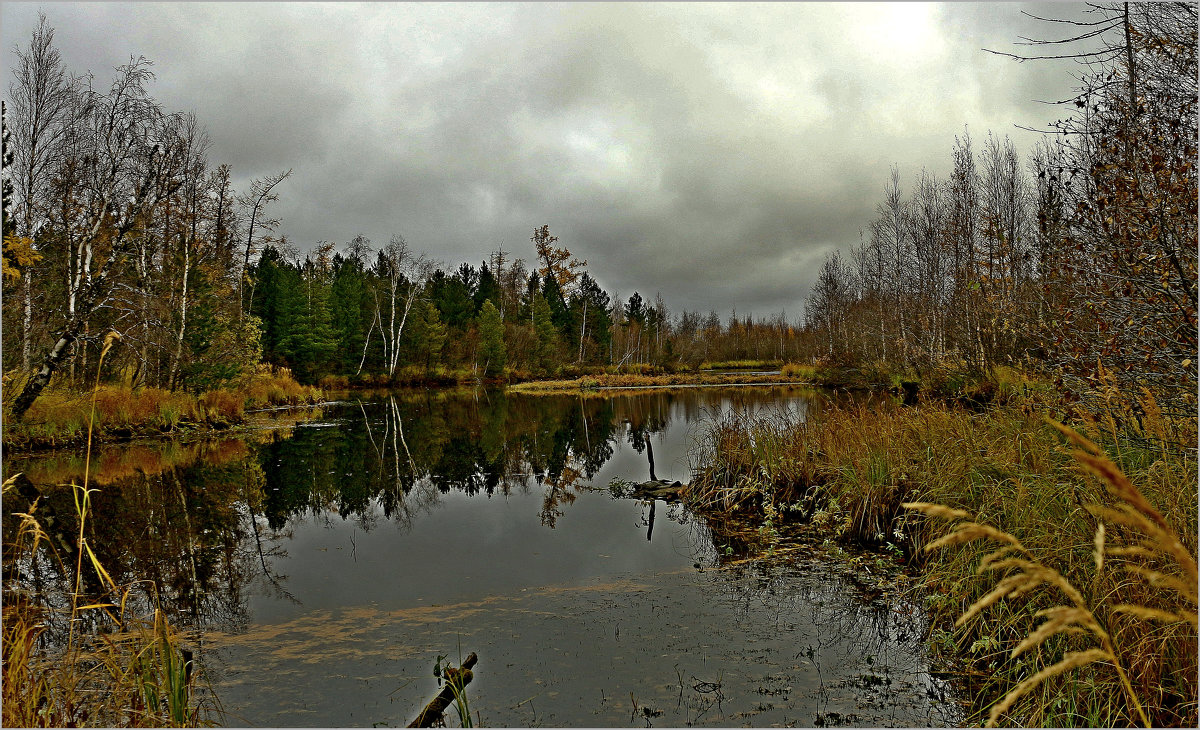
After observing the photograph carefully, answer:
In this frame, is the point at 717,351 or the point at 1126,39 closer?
the point at 1126,39

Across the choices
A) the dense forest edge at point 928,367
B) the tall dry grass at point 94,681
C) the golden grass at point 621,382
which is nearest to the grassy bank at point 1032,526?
the dense forest edge at point 928,367

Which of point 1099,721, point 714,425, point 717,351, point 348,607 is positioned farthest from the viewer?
point 717,351

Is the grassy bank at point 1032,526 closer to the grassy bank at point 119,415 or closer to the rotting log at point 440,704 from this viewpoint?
the rotting log at point 440,704

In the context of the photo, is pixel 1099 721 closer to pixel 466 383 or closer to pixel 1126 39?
pixel 1126 39

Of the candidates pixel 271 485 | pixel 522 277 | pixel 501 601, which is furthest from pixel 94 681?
pixel 522 277

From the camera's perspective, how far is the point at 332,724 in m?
4.06

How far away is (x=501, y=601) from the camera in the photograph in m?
6.31

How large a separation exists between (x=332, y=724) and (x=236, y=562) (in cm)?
423

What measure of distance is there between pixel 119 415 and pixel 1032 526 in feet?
62.6

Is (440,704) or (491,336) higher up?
(491,336)

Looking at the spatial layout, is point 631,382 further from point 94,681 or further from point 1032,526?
point 94,681

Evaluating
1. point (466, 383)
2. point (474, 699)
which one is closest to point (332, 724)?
point (474, 699)

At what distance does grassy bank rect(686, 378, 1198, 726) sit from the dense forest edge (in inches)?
1.2

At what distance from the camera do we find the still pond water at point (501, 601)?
4.32 metres
